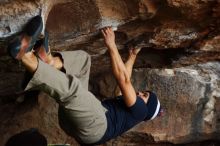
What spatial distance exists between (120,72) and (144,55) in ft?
2.80

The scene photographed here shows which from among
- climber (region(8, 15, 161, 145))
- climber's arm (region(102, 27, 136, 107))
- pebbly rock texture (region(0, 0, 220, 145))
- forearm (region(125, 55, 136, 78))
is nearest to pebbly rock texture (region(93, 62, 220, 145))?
pebbly rock texture (region(0, 0, 220, 145))

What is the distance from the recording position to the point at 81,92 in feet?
9.04

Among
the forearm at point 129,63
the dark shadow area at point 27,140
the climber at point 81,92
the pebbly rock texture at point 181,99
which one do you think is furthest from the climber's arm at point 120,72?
the pebbly rock texture at point 181,99

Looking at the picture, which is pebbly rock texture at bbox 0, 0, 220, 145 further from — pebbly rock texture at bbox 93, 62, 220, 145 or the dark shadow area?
the dark shadow area

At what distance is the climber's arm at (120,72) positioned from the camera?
3.05 metres

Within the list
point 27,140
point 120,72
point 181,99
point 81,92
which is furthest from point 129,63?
point 181,99

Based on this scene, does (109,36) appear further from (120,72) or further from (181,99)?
(181,99)

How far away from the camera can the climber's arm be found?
305 centimetres

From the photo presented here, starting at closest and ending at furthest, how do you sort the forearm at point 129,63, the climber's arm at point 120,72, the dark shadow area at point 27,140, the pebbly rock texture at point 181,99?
the dark shadow area at point 27,140, the climber's arm at point 120,72, the forearm at point 129,63, the pebbly rock texture at point 181,99

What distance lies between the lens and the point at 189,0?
112 inches

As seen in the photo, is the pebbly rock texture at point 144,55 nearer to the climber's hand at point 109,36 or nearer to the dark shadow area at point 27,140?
the climber's hand at point 109,36

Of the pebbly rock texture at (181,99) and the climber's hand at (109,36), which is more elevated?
the climber's hand at (109,36)

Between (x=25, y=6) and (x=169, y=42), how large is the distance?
50.6 inches

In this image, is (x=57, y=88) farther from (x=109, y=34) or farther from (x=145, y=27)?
(x=145, y=27)
